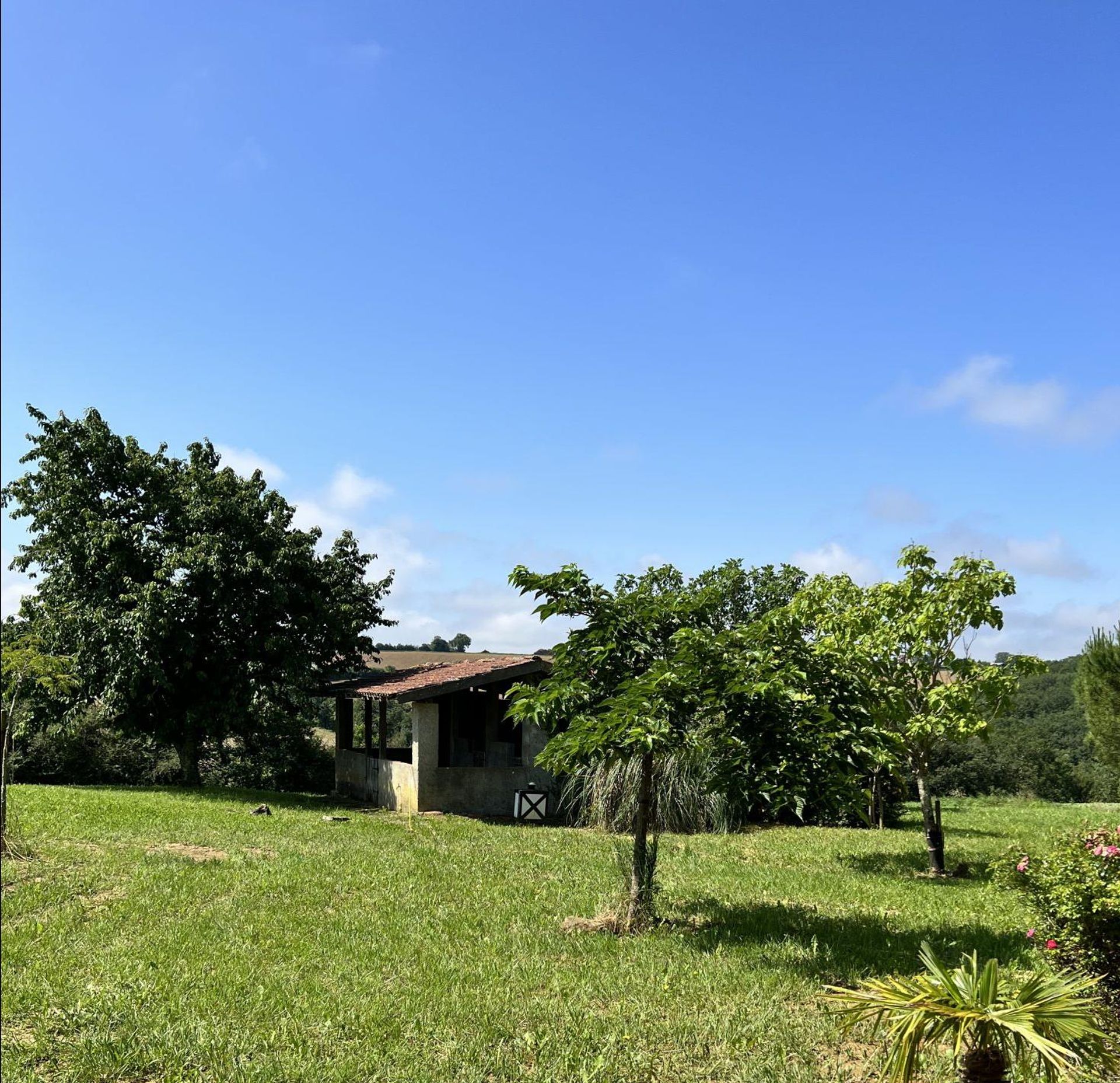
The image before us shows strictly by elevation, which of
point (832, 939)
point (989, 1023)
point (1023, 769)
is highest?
point (989, 1023)

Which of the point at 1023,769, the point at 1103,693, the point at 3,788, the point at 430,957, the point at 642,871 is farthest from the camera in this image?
the point at 1023,769

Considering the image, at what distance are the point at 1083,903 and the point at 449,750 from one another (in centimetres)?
2128

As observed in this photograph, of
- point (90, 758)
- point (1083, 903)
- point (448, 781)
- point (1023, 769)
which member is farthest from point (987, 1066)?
point (1023, 769)

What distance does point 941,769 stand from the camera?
36.7 metres

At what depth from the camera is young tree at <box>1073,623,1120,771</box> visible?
31.2 m

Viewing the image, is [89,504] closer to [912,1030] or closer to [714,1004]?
[714,1004]

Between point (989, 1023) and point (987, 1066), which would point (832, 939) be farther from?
point (989, 1023)

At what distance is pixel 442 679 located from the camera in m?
20.2

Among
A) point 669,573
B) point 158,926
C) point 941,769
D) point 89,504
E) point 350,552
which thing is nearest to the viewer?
point 158,926

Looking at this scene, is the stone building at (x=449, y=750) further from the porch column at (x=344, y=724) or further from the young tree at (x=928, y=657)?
the young tree at (x=928, y=657)

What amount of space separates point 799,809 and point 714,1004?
70.7 inches

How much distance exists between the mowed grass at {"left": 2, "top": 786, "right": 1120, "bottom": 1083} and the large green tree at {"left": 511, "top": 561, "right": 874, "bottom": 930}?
154cm

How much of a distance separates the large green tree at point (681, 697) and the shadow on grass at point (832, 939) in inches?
38.3

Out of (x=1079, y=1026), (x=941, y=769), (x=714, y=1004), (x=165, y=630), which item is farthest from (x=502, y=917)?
(x=941, y=769)
